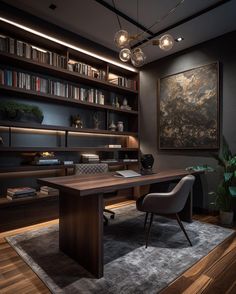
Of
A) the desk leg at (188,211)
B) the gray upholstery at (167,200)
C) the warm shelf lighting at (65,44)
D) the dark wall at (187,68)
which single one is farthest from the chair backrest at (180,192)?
the warm shelf lighting at (65,44)

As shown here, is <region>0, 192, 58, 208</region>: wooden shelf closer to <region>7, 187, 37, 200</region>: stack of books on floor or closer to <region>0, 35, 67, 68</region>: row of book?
<region>7, 187, 37, 200</region>: stack of books on floor

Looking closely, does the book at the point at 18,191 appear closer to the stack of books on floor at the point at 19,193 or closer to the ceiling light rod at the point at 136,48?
the stack of books on floor at the point at 19,193

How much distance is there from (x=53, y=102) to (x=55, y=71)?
1.62ft

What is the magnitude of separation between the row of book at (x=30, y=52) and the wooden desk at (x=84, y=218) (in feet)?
6.27

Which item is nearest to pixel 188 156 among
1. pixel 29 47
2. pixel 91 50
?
pixel 91 50

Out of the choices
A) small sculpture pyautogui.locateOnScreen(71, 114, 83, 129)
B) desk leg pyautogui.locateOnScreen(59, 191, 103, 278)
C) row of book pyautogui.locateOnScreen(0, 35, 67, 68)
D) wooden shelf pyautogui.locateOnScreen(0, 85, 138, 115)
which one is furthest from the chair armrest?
row of book pyautogui.locateOnScreen(0, 35, 67, 68)

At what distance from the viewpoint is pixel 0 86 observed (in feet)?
8.69

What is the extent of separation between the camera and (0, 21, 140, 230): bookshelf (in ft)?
9.34

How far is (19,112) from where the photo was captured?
2859mm

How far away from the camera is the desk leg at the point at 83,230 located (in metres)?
1.73

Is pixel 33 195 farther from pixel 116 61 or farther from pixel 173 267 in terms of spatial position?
pixel 116 61

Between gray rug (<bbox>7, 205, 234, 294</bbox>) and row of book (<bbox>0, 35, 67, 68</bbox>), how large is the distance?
94.5 inches

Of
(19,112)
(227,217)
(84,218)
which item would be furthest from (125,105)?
(84,218)

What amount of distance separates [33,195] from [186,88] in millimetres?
3096
